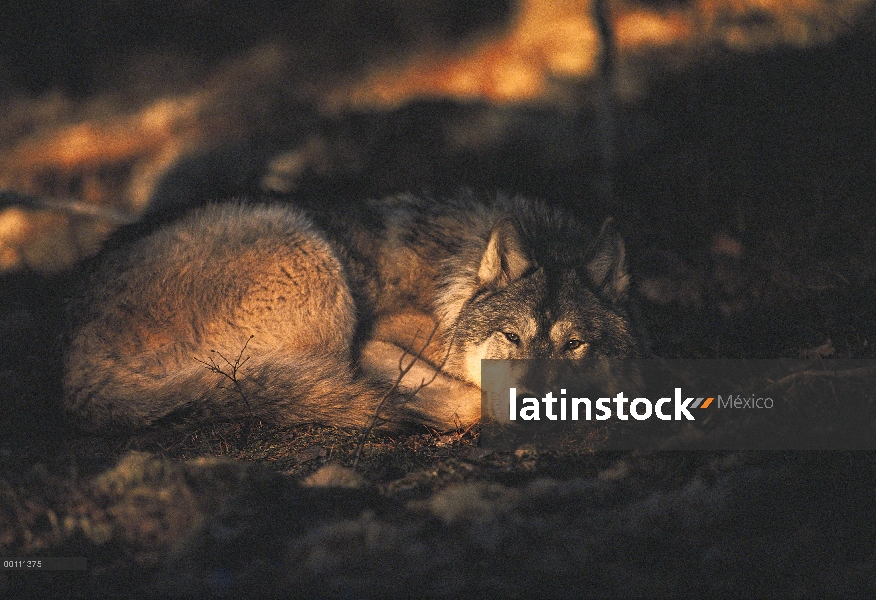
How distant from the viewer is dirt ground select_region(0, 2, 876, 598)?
238cm

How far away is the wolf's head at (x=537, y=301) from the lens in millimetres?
3943

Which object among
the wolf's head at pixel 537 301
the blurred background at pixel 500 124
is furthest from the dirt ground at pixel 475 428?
the wolf's head at pixel 537 301

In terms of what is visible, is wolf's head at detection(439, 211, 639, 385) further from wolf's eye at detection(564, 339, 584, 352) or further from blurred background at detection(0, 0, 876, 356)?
blurred background at detection(0, 0, 876, 356)

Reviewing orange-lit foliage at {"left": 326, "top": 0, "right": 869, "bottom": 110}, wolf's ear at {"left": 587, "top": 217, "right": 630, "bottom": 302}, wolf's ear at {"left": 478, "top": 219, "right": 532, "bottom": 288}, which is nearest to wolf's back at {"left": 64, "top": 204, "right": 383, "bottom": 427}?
wolf's ear at {"left": 478, "top": 219, "right": 532, "bottom": 288}

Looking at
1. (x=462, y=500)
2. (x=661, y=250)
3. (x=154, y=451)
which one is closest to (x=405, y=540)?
(x=462, y=500)

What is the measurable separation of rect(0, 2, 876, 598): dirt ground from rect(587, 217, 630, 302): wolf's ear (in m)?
0.71

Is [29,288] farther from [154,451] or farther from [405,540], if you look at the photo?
[405,540]

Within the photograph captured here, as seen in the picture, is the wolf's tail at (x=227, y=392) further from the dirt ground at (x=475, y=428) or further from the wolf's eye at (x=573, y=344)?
Answer: the wolf's eye at (x=573, y=344)

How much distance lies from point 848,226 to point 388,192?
3556 mm

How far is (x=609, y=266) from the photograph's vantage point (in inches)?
166

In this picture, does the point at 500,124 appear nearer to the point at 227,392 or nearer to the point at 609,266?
the point at 609,266

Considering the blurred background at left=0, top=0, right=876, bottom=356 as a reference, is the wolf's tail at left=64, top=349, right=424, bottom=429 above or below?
below

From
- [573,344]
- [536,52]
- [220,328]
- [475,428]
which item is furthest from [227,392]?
[536,52]

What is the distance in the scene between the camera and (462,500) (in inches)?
108
